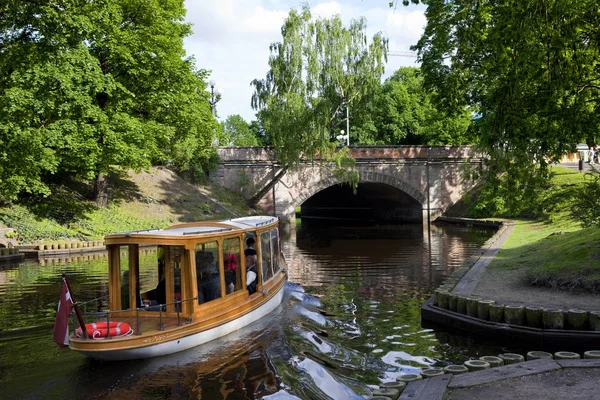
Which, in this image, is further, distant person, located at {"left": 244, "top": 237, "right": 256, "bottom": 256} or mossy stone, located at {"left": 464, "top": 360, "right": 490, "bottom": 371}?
distant person, located at {"left": 244, "top": 237, "right": 256, "bottom": 256}

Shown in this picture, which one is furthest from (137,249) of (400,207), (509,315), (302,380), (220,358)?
(400,207)

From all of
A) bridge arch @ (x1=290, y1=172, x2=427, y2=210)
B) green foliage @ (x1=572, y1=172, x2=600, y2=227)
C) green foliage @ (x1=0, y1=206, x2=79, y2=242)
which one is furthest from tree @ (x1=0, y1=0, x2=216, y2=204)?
green foliage @ (x1=572, y1=172, x2=600, y2=227)

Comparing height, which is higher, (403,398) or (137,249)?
(137,249)

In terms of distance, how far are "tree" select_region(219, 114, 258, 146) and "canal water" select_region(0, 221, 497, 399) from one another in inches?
2651

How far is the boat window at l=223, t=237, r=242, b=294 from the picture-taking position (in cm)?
1268

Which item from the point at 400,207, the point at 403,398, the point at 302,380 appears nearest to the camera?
the point at 403,398

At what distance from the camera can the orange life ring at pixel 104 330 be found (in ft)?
33.2

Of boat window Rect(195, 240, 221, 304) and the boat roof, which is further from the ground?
the boat roof

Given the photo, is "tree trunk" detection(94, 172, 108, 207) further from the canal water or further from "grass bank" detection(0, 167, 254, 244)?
the canal water

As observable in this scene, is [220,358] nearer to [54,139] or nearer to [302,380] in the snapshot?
[302,380]

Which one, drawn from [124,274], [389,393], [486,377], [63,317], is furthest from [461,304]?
[63,317]

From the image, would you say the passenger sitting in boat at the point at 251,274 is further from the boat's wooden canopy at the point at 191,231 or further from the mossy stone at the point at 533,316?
the mossy stone at the point at 533,316

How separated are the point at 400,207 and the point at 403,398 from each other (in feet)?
152

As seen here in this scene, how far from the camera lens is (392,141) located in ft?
218
